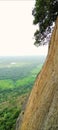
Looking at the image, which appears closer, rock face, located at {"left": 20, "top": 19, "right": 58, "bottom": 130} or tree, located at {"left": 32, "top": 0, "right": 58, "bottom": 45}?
rock face, located at {"left": 20, "top": 19, "right": 58, "bottom": 130}

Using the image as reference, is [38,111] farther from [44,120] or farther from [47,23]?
[47,23]

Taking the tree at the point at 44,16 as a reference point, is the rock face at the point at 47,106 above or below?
below

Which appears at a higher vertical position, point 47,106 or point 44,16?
point 44,16

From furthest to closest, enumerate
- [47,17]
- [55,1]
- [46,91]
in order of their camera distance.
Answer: [47,17], [55,1], [46,91]

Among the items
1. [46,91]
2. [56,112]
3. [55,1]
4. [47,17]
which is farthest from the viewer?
[47,17]

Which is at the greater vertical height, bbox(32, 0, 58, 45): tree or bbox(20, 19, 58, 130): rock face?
bbox(32, 0, 58, 45): tree

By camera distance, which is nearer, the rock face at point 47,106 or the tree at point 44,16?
the rock face at point 47,106

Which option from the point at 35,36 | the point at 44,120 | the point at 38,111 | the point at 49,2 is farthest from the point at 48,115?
the point at 35,36

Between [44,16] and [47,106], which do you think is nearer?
[47,106]
